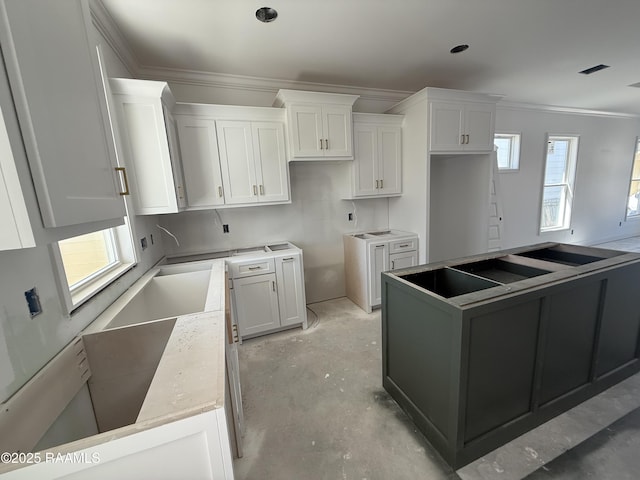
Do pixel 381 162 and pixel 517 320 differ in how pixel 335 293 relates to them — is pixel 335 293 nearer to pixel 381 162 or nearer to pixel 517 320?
pixel 381 162

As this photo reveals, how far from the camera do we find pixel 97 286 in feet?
4.83

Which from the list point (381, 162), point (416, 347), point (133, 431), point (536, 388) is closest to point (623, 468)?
point (536, 388)

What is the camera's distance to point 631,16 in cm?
211

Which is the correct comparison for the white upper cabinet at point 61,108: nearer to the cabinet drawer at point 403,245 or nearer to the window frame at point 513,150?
the cabinet drawer at point 403,245

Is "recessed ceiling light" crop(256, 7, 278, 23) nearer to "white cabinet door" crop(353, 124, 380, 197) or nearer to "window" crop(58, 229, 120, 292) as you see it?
"white cabinet door" crop(353, 124, 380, 197)

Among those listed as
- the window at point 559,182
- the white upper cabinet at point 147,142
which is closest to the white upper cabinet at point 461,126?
the white upper cabinet at point 147,142

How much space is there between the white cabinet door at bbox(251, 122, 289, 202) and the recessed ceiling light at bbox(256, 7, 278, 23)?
35.2 inches

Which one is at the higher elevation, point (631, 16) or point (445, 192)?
point (631, 16)

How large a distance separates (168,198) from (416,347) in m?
2.20

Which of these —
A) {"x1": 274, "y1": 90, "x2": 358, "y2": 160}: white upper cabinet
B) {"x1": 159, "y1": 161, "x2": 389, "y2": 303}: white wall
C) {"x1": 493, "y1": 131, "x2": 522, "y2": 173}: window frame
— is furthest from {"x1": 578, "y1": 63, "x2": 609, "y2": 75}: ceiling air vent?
{"x1": 274, "y1": 90, "x2": 358, "y2": 160}: white upper cabinet

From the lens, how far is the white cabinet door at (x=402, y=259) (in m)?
3.14

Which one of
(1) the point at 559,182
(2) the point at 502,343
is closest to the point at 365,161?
(2) the point at 502,343

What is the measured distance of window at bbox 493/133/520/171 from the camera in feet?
14.6

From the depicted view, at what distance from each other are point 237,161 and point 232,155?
73 millimetres
